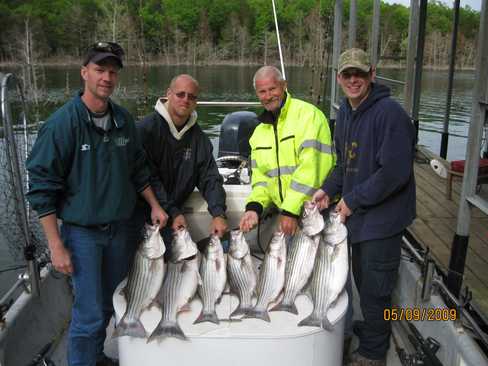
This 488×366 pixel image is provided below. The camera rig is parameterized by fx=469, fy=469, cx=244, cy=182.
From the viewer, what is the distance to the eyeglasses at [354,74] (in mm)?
2818

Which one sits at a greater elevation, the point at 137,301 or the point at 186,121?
the point at 186,121

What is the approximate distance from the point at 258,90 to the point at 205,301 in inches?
58.6

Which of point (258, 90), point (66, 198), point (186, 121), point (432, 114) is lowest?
point (432, 114)

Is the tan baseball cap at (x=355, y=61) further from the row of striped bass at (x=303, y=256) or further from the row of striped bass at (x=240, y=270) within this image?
the row of striped bass at (x=240, y=270)

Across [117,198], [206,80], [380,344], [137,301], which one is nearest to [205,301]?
[137,301]

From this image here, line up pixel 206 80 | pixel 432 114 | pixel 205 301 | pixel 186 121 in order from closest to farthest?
pixel 205 301
pixel 186 121
pixel 432 114
pixel 206 80

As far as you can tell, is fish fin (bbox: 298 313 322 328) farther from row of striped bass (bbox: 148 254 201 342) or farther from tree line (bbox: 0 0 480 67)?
tree line (bbox: 0 0 480 67)

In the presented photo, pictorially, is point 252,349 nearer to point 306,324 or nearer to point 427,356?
point 306,324

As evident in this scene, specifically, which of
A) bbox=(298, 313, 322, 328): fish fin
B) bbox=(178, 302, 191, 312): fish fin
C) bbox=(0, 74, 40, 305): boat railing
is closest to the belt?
bbox=(0, 74, 40, 305): boat railing

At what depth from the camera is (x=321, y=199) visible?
321 centimetres

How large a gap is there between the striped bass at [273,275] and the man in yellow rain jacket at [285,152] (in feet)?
1.03

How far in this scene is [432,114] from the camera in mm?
22672

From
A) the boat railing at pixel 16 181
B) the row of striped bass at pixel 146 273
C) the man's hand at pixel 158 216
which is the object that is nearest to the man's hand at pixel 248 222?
the man's hand at pixel 158 216

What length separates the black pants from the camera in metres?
2.90
